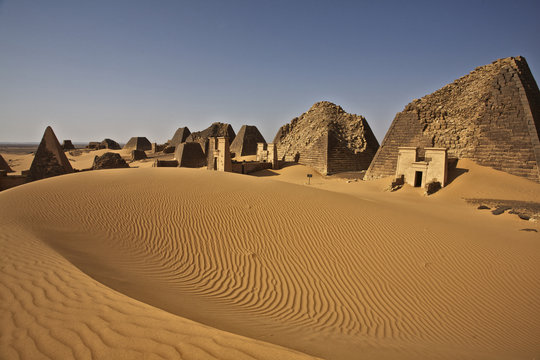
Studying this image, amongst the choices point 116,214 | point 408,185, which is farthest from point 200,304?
point 408,185

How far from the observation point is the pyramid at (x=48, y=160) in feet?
53.0

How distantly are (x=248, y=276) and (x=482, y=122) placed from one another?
2047 centimetres

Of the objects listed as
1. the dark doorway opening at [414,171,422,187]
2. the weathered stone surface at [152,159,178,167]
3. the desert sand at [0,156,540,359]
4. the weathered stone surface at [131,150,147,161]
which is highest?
the weathered stone surface at [131,150,147,161]

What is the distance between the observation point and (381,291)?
5773 mm

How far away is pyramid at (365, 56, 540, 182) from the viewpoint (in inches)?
661

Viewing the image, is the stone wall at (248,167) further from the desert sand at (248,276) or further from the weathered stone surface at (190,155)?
Result: the desert sand at (248,276)

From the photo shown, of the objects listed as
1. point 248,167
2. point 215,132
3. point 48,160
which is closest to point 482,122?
point 248,167

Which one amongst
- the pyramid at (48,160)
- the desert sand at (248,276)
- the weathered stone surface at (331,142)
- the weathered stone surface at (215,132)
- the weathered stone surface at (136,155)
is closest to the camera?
the desert sand at (248,276)

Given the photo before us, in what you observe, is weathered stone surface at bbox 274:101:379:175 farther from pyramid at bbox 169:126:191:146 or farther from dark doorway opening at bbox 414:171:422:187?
pyramid at bbox 169:126:191:146

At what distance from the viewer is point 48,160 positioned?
16406mm

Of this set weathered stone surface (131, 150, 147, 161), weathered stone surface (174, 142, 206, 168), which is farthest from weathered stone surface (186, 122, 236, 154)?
weathered stone surface (174, 142, 206, 168)

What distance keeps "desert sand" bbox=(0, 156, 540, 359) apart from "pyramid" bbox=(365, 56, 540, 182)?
7.93 meters

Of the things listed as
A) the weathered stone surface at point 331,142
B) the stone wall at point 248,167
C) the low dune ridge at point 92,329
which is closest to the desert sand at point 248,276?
the low dune ridge at point 92,329

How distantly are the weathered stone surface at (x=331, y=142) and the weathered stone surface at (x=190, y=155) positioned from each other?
9757 mm
